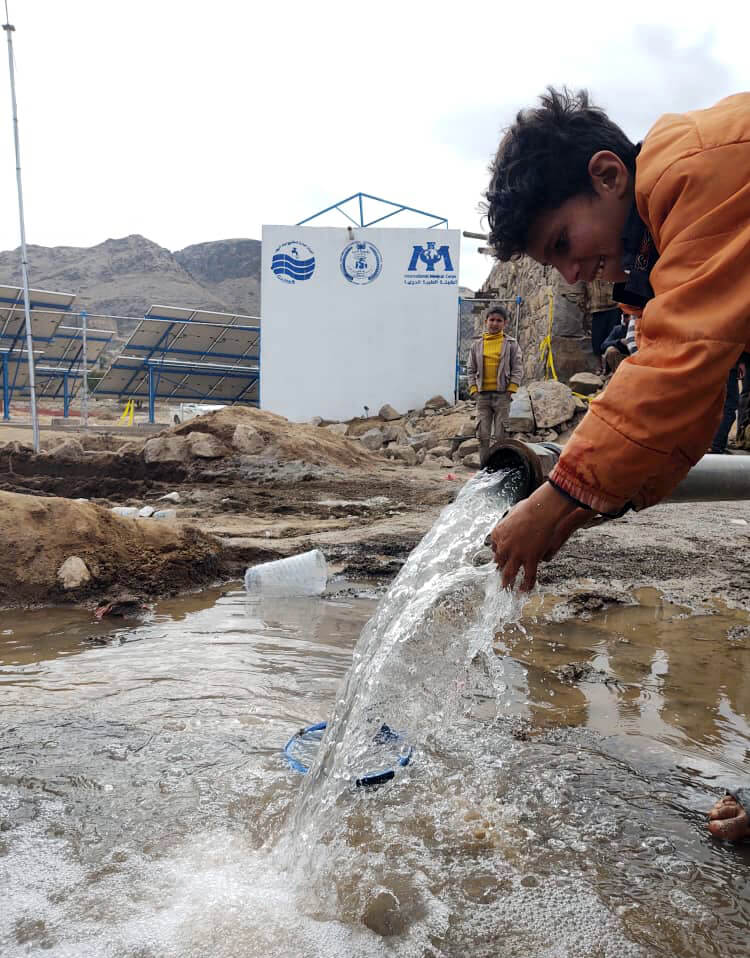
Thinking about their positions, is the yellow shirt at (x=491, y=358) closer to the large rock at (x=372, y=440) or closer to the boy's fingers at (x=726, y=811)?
the large rock at (x=372, y=440)

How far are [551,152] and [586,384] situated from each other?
40.7 ft

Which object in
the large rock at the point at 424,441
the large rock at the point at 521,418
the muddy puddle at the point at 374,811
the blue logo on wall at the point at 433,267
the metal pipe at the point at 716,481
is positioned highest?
the blue logo on wall at the point at 433,267

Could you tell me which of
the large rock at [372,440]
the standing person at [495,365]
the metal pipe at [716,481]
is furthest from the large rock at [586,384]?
the metal pipe at [716,481]

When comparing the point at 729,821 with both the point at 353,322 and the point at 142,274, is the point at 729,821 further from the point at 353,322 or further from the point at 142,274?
the point at 142,274

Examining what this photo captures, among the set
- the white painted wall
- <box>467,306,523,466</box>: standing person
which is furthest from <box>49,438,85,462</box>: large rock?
the white painted wall

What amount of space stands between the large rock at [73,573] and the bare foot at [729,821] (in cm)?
330

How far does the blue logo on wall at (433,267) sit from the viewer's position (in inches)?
688

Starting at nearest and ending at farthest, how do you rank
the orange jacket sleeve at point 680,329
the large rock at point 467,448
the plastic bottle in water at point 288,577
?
the orange jacket sleeve at point 680,329 < the plastic bottle in water at point 288,577 < the large rock at point 467,448

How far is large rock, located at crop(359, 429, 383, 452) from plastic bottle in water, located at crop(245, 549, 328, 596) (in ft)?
33.1

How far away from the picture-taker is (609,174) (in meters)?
1.71

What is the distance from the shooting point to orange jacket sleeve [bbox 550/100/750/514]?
52.1 inches

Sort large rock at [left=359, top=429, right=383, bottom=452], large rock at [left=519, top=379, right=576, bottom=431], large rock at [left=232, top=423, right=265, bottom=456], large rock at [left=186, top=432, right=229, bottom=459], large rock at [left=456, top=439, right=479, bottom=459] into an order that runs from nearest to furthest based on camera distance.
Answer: large rock at [left=186, top=432, right=229, bottom=459] < large rock at [left=232, top=423, right=265, bottom=456] < large rock at [left=456, top=439, right=479, bottom=459] < large rock at [left=519, top=379, right=576, bottom=431] < large rock at [left=359, top=429, right=383, bottom=452]

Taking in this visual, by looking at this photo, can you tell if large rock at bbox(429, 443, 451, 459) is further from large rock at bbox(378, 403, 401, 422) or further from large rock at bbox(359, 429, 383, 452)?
large rock at bbox(378, 403, 401, 422)

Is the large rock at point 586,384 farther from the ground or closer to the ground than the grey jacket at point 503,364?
closer to the ground
